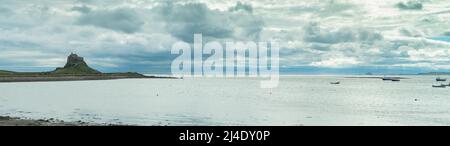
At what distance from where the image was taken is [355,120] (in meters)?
55.2
